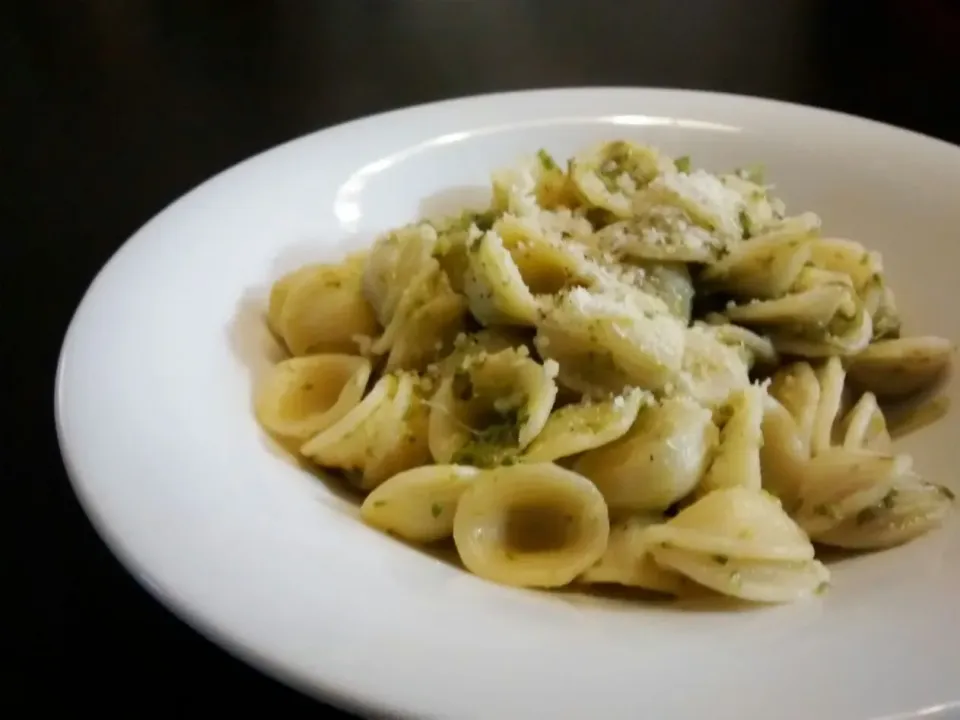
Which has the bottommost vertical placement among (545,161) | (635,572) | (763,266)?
(635,572)

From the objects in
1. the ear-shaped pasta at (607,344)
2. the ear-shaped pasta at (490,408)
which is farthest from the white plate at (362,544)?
the ear-shaped pasta at (607,344)

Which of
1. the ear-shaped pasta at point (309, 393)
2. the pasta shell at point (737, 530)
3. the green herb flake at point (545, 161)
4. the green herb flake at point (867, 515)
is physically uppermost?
the green herb flake at point (545, 161)

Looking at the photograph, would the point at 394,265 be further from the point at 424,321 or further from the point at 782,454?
the point at 782,454

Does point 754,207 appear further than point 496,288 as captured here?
Yes

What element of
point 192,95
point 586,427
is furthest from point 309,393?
point 192,95

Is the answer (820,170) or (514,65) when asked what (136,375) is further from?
(514,65)

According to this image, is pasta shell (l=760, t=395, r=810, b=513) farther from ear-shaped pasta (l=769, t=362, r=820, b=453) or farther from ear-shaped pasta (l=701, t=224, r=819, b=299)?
ear-shaped pasta (l=701, t=224, r=819, b=299)

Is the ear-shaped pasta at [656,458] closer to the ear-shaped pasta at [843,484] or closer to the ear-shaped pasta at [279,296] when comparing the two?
the ear-shaped pasta at [843,484]
